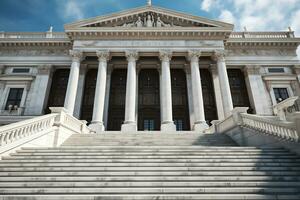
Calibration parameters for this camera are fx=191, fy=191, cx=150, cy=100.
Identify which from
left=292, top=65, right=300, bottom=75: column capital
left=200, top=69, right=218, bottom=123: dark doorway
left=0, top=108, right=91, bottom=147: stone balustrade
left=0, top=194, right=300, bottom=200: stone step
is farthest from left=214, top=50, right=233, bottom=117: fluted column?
left=0, top=194, right=300, bottom=200: stone step

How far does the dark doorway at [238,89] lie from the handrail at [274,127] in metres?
12.7

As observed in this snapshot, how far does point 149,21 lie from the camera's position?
2245 centimetres

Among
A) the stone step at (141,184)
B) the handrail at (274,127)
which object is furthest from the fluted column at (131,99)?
the stone step at (141,184)

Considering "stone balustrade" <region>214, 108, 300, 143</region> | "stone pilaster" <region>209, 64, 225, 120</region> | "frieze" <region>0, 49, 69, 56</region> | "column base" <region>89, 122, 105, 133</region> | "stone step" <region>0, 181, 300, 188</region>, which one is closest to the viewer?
"stone step" <region>0, 181, 300, 188</region>

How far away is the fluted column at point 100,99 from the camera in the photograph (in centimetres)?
1785

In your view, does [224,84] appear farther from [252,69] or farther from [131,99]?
[131,99]

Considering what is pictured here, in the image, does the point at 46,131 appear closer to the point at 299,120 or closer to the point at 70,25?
the point at 299,120

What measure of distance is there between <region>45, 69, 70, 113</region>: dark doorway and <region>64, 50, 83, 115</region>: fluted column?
4.50 m

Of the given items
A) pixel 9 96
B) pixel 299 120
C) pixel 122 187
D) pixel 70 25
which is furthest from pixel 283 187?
pixel 9 96

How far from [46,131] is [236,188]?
910 cm

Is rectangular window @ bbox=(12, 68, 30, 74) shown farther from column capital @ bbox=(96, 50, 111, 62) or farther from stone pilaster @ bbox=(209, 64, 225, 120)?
stone pilaster @ bbox=(209, 64, 225, 120)

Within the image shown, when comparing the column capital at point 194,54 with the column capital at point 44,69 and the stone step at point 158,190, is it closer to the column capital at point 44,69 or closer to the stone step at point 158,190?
the column capital at point 44,69

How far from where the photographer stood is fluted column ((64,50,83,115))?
60.3ft

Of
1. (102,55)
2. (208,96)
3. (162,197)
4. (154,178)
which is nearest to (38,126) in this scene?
(154,178)
